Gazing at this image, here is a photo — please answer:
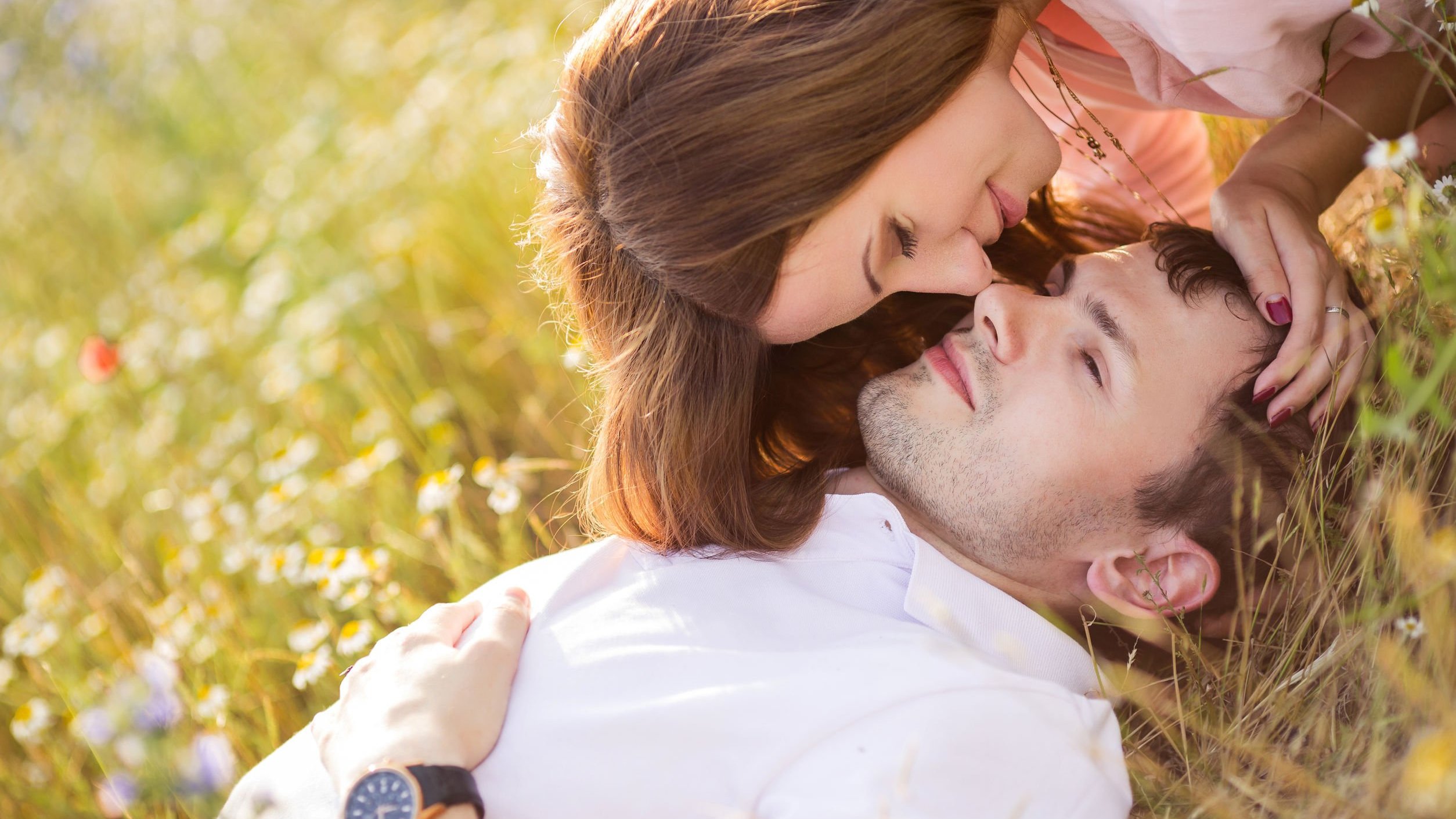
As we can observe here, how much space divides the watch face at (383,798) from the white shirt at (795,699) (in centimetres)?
20

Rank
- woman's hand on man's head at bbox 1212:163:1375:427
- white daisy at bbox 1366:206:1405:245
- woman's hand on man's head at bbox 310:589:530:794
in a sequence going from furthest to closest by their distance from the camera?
woman's hand on man's head at bbox 1212:163:1375:427 → woman's hand on man's head at bbox 310:589:530:794 → white daisy at bbox 1366:206:1405:245

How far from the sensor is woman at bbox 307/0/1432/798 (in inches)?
74.4

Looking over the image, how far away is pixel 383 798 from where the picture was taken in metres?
1.60

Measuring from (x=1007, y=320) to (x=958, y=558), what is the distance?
1.69ft

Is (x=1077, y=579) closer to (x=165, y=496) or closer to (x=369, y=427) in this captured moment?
(x=369, y=427)

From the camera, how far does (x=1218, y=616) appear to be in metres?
2.13

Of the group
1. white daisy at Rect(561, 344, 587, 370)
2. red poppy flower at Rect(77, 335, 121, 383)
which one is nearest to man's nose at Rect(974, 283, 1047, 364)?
white daisy at Rect(561, 344, 587, 370)

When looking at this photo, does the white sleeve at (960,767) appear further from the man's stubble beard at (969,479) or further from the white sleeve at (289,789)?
the white sleeve at (289,789)

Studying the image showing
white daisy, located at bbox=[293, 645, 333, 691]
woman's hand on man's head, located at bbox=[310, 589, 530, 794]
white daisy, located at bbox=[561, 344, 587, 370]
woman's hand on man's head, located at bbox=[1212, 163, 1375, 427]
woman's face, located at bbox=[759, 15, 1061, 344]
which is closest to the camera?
woman's hand on man's head, located at bbox=[310, 589, 530, 794]

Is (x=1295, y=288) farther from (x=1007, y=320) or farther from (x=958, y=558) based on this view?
(x=958, y=558)

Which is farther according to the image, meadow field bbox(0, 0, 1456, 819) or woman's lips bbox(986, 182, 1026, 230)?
woman's lips bbox(986, 182, 1026, 230)

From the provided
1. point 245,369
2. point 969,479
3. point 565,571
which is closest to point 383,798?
point 565,571

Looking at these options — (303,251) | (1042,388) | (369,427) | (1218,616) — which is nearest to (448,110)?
(303,251)

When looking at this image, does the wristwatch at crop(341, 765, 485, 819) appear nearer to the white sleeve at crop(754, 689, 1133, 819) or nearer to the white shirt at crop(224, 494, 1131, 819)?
the white shirt at crop(224, 494, 1131, 819)
